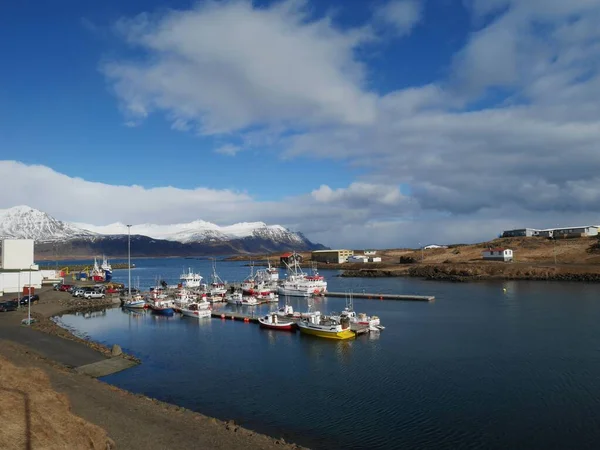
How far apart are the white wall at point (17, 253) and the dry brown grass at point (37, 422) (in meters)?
60.3

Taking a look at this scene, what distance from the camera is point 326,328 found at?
113 feet

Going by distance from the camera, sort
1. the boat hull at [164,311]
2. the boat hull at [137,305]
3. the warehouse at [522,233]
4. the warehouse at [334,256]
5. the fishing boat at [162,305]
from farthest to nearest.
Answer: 1. the warehouse at [334,256]
2. the warehouse at [522,233]
3. the boat hull at [137,305]
4. the fishing boat at [162,305]
5. the boat hull at [164,311]

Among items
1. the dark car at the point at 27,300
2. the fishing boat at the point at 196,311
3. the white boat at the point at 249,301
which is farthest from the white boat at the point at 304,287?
the dark car at the point at 27,300

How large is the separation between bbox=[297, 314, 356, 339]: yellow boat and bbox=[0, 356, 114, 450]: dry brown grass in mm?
23340

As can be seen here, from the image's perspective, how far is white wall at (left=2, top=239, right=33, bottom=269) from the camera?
64.2 m

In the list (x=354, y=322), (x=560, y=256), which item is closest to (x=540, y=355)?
(x=354, y=322)

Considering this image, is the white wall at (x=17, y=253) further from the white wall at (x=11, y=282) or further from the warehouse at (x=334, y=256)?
the warehouse at (x=334, y=256)

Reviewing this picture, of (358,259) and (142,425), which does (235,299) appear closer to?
(142,425)

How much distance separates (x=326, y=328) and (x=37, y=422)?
1018 inches

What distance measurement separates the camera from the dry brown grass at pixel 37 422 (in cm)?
931

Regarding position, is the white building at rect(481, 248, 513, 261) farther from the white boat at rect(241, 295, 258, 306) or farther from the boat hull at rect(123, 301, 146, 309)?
the boat hull at rect(123, 301, 146, 309)

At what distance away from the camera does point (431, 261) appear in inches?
4328

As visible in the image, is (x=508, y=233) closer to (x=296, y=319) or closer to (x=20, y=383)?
(x=296, y=319)

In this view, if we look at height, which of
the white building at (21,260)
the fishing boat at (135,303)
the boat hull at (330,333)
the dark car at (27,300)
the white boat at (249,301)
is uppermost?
the white building at (21,260)
